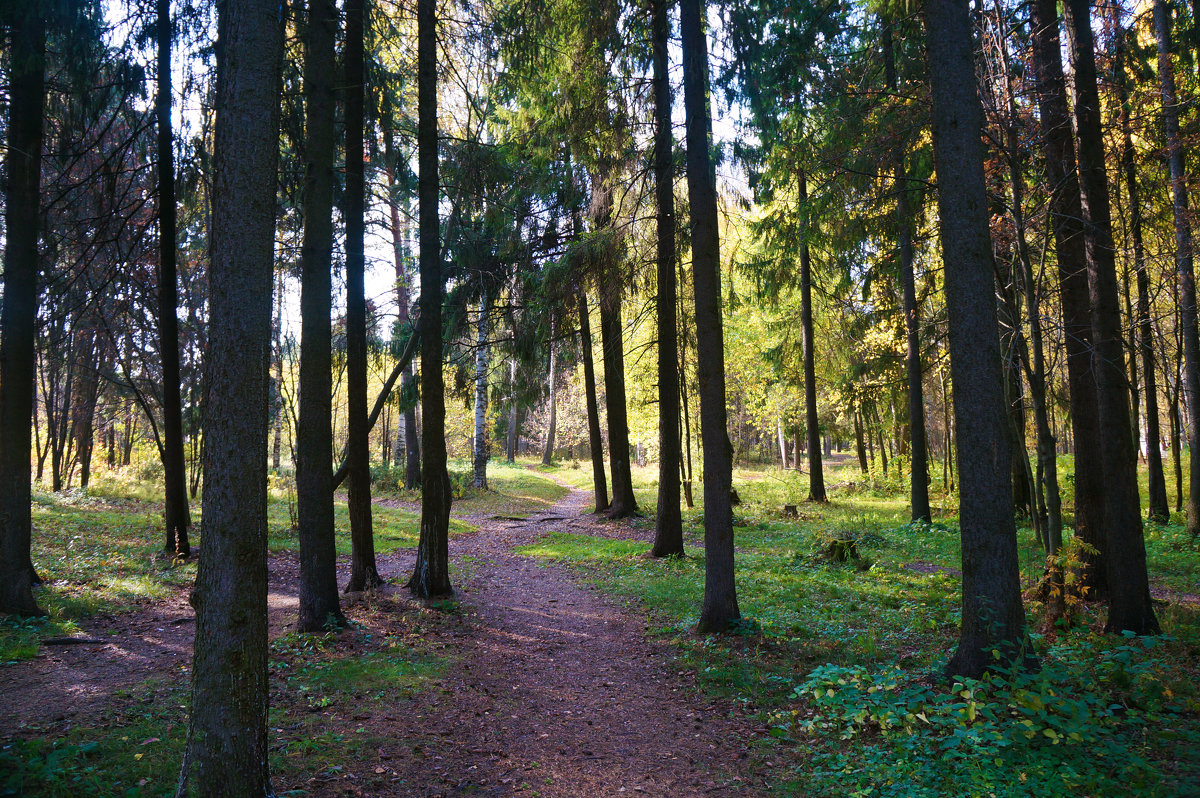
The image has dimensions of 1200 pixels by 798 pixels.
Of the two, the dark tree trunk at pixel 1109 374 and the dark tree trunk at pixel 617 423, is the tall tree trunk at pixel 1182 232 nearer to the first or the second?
the dark tree trunk at pixel 1109 374

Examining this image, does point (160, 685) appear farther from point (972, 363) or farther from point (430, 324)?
point (972, 363)

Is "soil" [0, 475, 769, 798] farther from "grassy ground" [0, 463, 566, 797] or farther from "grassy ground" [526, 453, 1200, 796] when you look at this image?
"grassy ground" [526, 453, 1200, 796]

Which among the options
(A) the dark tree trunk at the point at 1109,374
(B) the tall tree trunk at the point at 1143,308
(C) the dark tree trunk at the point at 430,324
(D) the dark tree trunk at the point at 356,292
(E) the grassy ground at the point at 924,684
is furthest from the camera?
(B) the tall tree trunk at the point at 1143,308

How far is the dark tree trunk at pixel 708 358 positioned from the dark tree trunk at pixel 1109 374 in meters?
3.75

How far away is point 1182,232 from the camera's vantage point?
10172 millimetres

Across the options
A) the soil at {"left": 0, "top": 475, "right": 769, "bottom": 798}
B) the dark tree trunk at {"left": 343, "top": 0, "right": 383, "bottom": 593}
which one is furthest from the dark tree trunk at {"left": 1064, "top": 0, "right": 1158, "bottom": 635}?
the dark tree trunk at {"left": 343, "top": 0, "right": 383, "bottom": 593}

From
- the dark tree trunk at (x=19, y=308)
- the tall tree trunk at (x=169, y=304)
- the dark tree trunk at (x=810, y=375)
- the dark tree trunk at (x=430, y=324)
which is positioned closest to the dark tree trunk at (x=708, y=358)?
the dark tree trunk at (x=430, y=324)

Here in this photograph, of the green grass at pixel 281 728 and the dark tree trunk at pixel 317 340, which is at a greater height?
the dark tree trunk at pixel 317 340

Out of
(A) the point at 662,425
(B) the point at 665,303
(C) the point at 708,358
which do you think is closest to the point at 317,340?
(C) the point at 708,358

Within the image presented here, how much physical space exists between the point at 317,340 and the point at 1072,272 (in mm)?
8649

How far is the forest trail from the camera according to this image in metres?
4.62

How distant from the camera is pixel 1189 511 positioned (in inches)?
501

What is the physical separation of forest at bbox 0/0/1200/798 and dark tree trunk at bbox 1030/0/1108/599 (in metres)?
0.05

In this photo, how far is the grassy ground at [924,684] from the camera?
13.3 ft
